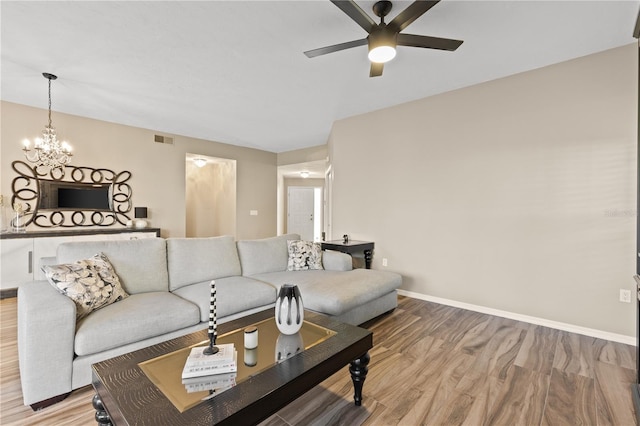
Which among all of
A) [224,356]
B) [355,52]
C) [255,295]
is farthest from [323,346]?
[355,52]

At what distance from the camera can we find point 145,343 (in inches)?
76.1

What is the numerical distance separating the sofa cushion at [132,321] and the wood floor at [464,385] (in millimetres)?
360

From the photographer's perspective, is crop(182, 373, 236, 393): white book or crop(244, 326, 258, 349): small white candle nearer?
crop(182, 373, 236, 393): white book

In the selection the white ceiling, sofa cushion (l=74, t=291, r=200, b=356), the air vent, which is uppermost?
the white ceiling

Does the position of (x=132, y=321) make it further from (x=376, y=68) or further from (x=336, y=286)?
(x=376, y=68)

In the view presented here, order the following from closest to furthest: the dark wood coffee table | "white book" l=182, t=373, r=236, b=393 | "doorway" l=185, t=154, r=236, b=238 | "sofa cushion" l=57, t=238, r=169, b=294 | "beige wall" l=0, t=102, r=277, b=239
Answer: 1. the dark wood coffee table
2. "white book" l=182, t=373, r=236, b=393
3. "sofa cushion" l=57, t=238, r=169, b=294
4. "beige wall" l=0, t=102, r=277, b=239
5. "doorway" l=185, t=154, r=236, b=238

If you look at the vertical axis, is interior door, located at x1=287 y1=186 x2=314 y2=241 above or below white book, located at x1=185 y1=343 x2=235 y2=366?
above

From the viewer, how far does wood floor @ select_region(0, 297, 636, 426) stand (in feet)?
5.19

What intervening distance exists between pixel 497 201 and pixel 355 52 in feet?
7.37

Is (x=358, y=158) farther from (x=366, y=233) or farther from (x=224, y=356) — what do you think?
(x=224, y=356)

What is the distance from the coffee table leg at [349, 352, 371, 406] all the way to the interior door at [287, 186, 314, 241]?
703 cm

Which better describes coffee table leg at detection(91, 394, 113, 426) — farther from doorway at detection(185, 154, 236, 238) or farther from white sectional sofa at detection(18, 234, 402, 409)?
doorway at detection(185, 154, 236, 238)

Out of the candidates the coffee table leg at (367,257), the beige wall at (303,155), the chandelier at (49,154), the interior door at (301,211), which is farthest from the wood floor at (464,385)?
the interior door at (301,211)

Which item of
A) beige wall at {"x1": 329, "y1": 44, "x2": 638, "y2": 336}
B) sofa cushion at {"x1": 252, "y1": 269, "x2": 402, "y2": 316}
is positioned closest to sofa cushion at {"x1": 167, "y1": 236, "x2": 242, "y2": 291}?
sofa cushion at {"x1": 252, "y1": 269, "x2": 402, "y2": 316}
